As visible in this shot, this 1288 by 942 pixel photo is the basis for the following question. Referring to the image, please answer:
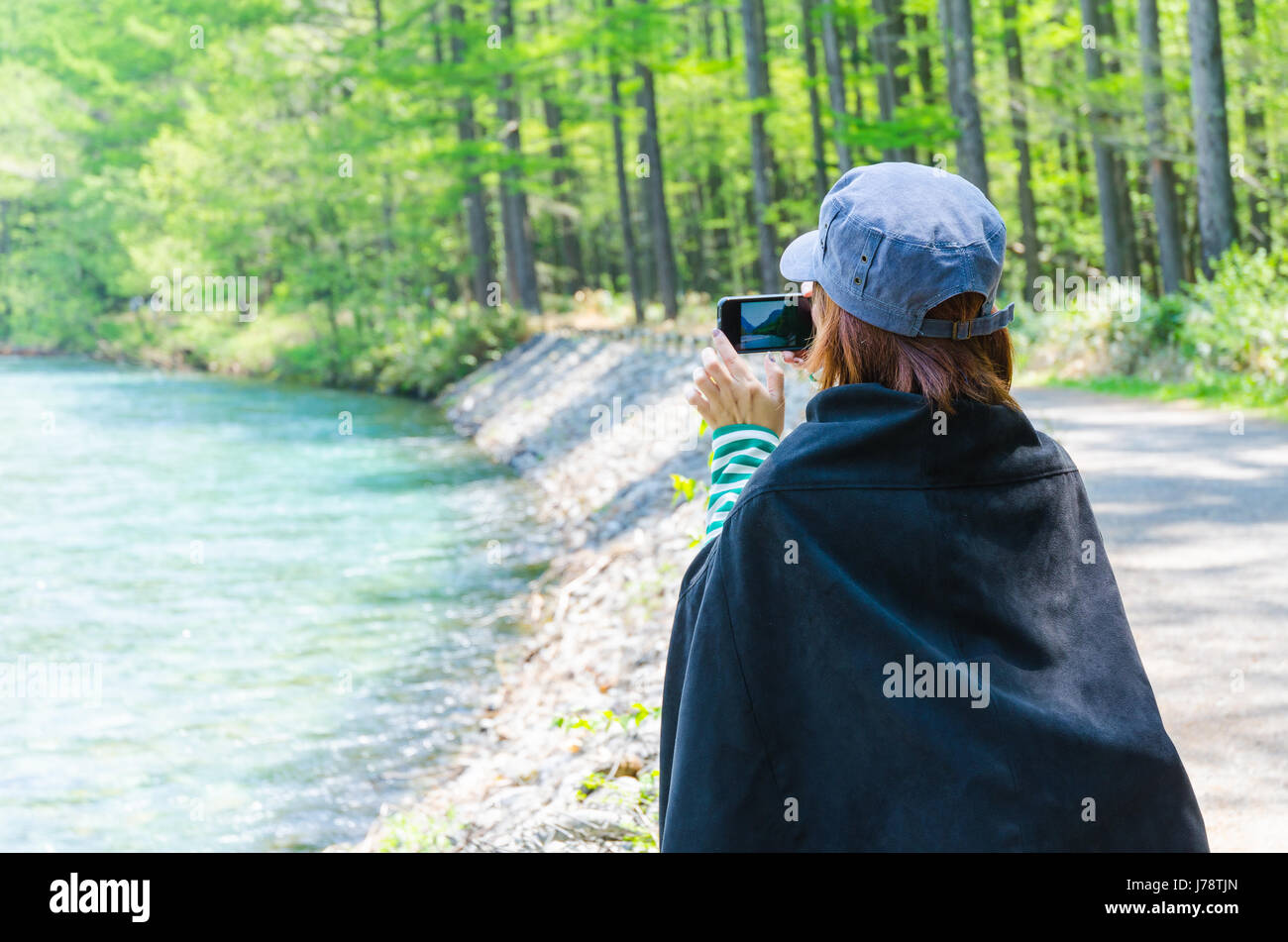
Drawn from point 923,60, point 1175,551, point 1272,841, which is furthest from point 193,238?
point 1272,841

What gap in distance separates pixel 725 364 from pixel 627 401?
18363 millimetres

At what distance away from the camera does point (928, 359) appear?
186 centimetres

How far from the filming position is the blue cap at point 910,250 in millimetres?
1823

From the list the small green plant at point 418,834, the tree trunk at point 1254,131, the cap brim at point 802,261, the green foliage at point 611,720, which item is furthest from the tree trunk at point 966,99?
the cap brim at point 802,261

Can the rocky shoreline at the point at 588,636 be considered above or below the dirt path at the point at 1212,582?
below

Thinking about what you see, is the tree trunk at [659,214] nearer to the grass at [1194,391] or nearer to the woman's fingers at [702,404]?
the grass at [1194,391]

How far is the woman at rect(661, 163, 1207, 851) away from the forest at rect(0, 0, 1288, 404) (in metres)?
12.1

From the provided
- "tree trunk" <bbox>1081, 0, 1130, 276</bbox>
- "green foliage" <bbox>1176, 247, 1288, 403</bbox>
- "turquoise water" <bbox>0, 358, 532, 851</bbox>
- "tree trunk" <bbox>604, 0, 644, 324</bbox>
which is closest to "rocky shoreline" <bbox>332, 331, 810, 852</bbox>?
"turquoise water" <bbox>0, 358, 532, 851</bbox>

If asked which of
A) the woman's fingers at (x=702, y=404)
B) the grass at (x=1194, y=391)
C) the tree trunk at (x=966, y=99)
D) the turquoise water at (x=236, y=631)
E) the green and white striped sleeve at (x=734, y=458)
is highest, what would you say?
the tree trunk at (x=966, y=99)

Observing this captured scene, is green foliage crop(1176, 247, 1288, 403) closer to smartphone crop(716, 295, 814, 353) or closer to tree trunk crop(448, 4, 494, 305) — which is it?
smartphone crop(716, 295, 814, 353)

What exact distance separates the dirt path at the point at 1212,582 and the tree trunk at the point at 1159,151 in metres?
7.28

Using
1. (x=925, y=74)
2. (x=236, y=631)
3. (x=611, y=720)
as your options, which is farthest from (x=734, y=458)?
(x=925, y=74)

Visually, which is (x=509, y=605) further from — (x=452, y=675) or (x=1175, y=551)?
(x=1175, y=551)

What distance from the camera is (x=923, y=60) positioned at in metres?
29.5
